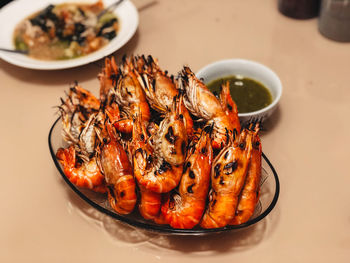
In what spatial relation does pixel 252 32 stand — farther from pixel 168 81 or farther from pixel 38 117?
pixel 38 117

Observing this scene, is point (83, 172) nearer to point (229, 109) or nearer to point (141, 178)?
point (141, 178)

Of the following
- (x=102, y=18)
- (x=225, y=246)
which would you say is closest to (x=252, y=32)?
(x=102, y=18)

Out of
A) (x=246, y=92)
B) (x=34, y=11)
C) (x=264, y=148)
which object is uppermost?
(x=34, y=11)

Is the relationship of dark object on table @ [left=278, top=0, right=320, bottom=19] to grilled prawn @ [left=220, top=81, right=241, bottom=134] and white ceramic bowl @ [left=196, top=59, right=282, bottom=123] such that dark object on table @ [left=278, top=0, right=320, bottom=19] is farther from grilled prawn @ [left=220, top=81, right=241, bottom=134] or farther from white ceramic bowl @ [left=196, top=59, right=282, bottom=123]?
grilled prawn @ [left=220, top=81, right=241, bottom=134]

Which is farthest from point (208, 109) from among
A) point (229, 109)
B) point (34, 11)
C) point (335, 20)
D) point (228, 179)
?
point (34, 11)

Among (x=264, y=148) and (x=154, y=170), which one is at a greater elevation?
(x=154, y=170)

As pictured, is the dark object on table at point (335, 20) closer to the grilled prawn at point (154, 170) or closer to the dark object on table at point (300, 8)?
the dark object on table at point (300, 8)

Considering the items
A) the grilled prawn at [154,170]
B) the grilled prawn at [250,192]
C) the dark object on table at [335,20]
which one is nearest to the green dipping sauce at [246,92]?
the grilled prawn at [250,192]
